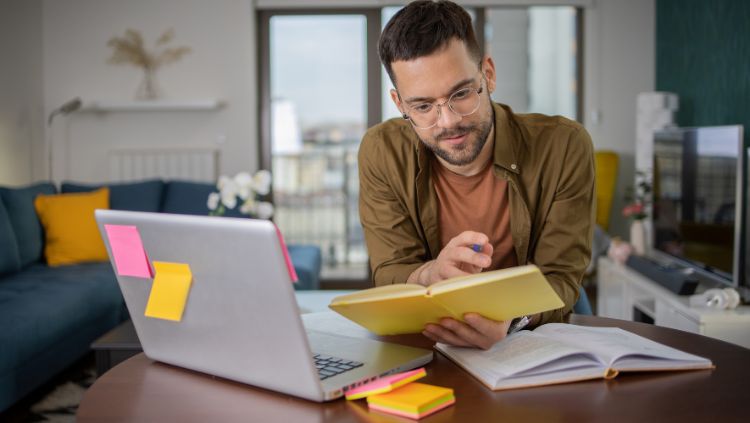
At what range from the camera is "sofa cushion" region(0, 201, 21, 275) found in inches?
144

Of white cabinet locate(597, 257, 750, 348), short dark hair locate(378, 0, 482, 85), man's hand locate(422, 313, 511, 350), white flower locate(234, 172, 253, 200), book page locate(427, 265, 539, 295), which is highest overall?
short dark hair locate(378, 0, 482, 85)

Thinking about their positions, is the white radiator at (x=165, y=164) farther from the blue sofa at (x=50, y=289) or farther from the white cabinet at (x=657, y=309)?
the white cabinet at (x=657, y=309)

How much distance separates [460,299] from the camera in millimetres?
992

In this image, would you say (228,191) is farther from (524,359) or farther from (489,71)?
(524,359)

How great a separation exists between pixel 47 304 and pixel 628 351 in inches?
103

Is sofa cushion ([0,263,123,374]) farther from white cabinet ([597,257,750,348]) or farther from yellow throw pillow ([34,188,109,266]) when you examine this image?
white cabinet ([597,257,750,348])

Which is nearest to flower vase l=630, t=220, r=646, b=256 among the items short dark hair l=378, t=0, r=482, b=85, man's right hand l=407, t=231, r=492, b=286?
short dark hair l=378, t=0, r=482, b=85

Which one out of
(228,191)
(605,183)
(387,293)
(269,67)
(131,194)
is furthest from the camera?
(269,67)

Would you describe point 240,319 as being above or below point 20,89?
below

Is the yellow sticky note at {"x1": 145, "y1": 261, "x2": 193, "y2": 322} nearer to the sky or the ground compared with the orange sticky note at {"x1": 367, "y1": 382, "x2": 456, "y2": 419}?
nearer to the sky

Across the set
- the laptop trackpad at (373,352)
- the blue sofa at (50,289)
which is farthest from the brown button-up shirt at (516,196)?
the blue sofa at (50,289)

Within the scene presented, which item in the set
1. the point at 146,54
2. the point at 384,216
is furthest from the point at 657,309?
the point at 146,54

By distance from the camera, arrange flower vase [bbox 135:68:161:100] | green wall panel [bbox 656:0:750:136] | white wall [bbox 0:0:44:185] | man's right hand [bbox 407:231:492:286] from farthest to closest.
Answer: flower vase [bbox 135:68:161:100]
white wall [bbox 0:0:44:185]
green wall panel [bbox 656:0:750:136]
man's right hand [bbox 407:231:492:286]

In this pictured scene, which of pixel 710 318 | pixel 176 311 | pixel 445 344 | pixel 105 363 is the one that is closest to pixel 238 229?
pixel 176 311
